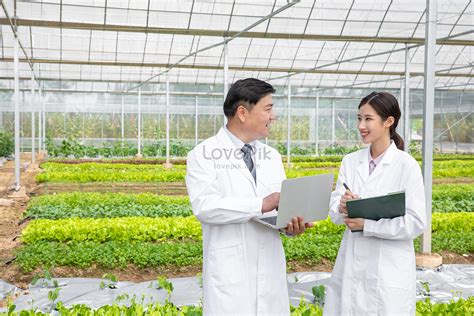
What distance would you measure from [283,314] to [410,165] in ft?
3.27

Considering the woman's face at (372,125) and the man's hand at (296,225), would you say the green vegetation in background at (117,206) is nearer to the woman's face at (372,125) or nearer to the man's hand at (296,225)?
the woman's face at (372,125)

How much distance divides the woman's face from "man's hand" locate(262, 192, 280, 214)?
2.39 ft

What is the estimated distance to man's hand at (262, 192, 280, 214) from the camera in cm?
252

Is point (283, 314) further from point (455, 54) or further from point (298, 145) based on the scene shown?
point (298, 145)

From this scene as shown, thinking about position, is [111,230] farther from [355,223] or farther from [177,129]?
[177,129]

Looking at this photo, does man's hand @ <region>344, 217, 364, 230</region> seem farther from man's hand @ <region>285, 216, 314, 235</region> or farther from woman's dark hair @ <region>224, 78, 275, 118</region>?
woman's dark hair @ <region>224, 78, 275, 118</region>

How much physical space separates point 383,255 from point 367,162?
0.52m

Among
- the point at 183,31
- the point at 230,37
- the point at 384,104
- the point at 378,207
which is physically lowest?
the point at 378,207

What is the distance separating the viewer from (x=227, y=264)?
2568 mm

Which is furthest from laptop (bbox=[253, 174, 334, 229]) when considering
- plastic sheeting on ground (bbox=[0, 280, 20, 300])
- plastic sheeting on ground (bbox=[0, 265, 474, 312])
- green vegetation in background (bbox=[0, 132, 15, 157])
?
green vegetation in background (bbox=[0, 132, 15, 157])

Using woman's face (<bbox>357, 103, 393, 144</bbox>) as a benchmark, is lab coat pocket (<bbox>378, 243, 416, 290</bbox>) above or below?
below

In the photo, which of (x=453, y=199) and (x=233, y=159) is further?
(x=453, y=199)

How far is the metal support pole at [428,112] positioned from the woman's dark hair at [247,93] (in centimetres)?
428

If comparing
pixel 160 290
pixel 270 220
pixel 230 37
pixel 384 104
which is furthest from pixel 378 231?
pixel 230 37
